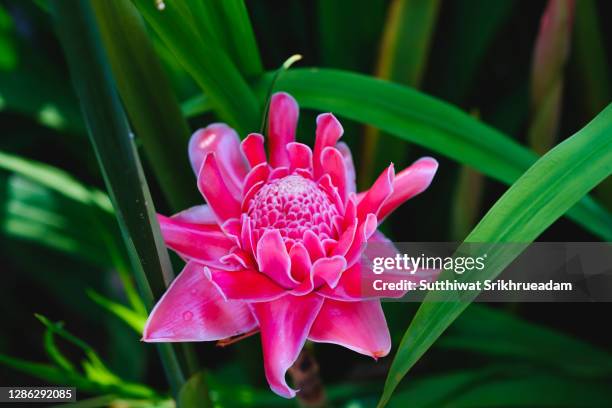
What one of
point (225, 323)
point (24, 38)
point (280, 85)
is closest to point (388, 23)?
point (280, 85)

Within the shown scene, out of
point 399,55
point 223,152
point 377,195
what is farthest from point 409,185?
point 399,55

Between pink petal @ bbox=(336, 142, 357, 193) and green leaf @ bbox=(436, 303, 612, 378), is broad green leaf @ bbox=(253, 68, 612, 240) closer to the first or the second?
pink petal @ bbox=(336, 142, 357, 193)

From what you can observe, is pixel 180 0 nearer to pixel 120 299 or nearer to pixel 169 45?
pixel 169 45

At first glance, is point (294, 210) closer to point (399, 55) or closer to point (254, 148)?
point (254, 148)

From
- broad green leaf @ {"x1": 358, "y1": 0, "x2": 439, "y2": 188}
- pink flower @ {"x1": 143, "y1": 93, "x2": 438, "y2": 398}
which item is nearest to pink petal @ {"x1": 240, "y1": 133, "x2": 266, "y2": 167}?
pink flower @ {"x1": 143, "y1": 93, "x2": 438, "y2": 398}

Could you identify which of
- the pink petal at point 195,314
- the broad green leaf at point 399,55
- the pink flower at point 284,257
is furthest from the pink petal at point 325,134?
the broad green leaf at point 399,55

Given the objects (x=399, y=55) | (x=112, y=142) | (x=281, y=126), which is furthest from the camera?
(x=399, y=55)

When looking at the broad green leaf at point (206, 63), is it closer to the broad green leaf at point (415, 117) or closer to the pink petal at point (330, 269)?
the broad green leaf at point (415, 117)
